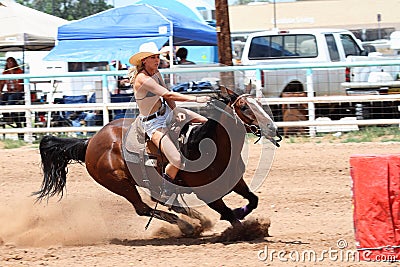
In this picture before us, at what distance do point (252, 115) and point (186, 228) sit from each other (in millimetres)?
1322

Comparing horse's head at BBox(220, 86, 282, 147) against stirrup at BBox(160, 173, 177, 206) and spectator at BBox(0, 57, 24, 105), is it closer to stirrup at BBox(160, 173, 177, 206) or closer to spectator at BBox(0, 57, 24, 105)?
stirrup at BBox(160, 173, 177, 206)

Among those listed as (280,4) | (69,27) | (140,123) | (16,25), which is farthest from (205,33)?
(280,4)

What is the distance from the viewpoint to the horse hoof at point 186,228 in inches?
271

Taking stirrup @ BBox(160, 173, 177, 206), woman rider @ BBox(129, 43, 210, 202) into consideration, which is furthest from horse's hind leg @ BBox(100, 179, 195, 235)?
woman rider @ BBox(129, 43, 210, 202)

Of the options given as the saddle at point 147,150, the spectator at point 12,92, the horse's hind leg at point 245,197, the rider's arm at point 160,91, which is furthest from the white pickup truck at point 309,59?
the rider's arm at point 160,91

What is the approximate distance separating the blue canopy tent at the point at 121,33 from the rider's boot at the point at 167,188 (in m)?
8.07

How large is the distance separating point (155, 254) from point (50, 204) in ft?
8.57

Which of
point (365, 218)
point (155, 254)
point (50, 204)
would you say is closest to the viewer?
point (365, 218)

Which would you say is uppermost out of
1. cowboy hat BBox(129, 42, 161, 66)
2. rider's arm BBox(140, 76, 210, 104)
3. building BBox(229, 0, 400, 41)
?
building BBox(229, 0, 400, 41)

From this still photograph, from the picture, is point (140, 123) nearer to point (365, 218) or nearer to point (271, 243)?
point (271, 243)

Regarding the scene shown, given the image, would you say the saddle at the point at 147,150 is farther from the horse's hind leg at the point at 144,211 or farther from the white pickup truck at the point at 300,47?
the white pickup truck at the point at 300,47

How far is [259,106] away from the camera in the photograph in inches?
251

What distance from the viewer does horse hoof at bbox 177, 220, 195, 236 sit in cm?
688

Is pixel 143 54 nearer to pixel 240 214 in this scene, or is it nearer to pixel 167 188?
pixel 167 188
